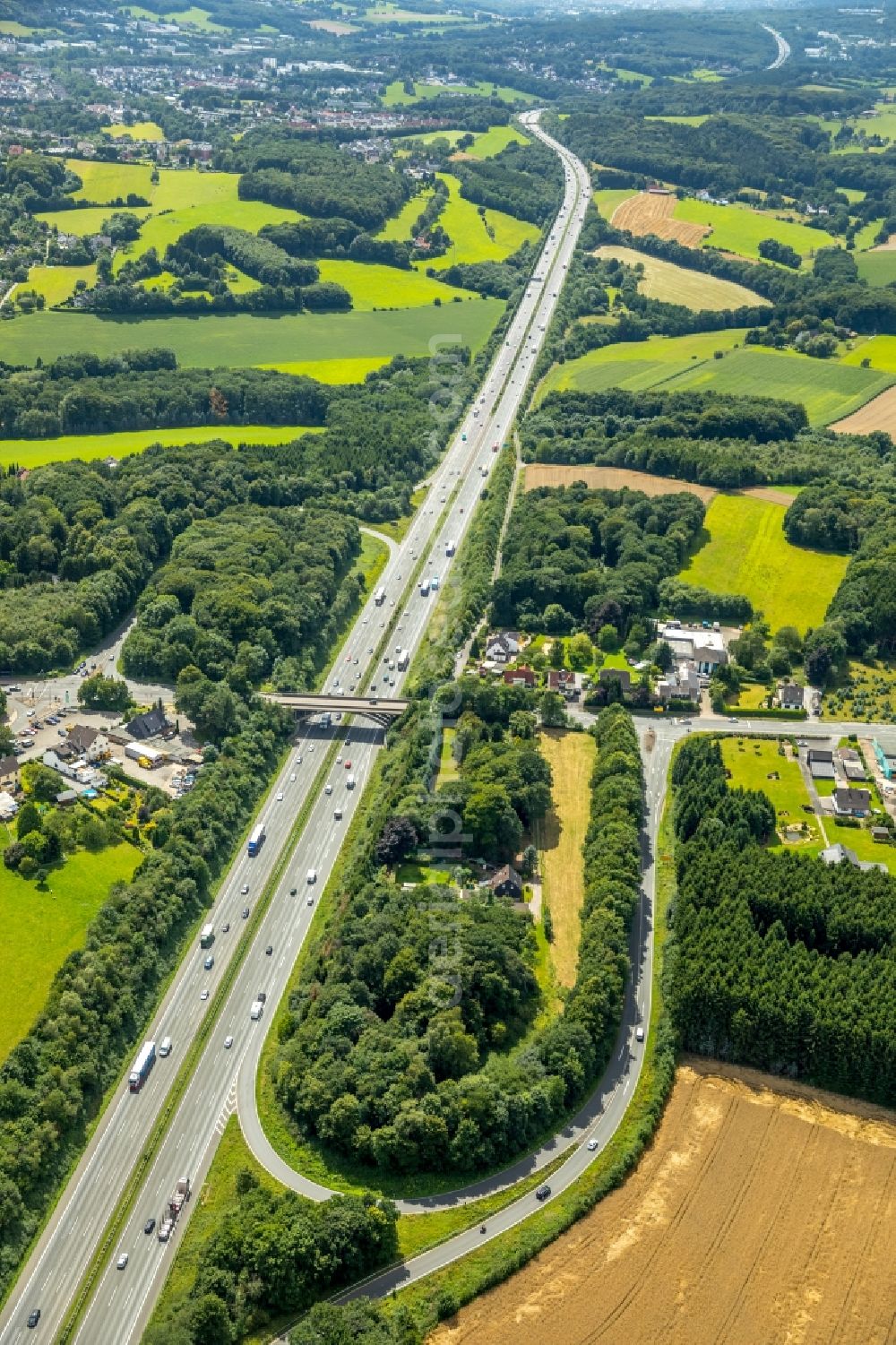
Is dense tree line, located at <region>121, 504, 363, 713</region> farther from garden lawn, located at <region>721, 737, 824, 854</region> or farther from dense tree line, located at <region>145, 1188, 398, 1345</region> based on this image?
dense tree line, located at <region>145, 1188, 398, 1345</region>

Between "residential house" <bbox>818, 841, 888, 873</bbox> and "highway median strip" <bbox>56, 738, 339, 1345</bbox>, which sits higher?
"residential house" <bbox>818, 841, 888, 873</bbox>

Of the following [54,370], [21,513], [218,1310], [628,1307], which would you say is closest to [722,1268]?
[628,1307]

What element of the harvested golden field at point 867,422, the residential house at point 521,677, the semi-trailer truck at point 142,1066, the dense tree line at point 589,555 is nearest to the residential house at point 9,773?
the semi-trailer truck at point 142,1066

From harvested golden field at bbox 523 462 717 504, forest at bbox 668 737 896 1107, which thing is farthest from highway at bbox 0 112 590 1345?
harvested golden field at bbox 523 462 717 504

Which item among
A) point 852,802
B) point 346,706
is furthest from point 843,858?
point 346,706

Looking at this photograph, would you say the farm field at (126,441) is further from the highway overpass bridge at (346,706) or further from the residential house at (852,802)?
the residential house at (852,802)

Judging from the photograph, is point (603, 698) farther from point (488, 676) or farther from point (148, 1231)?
point (148, 1231)
